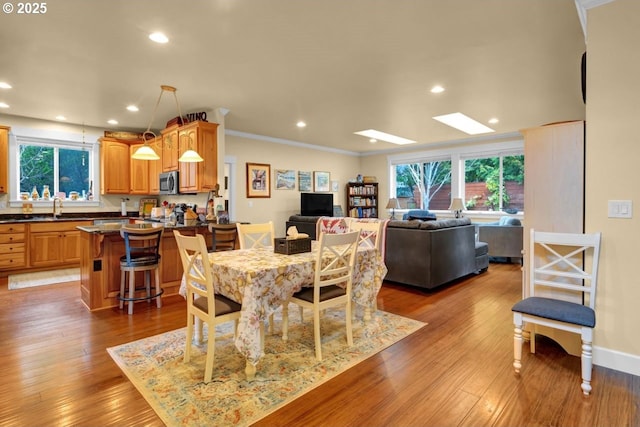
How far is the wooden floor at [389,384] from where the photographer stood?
5.93 feet

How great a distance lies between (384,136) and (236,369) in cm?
605

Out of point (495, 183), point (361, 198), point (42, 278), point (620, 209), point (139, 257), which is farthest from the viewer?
point (361, 198)

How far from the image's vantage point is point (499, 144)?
7.26 m

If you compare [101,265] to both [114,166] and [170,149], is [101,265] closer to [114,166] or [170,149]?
[170,149]

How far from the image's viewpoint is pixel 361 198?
9352 millimetres

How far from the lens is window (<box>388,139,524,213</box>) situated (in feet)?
23.8

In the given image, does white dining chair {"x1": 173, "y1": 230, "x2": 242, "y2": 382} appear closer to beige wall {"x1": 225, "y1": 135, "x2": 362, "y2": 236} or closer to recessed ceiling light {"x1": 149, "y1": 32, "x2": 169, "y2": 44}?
recessed ceiling light {"x1": 149, "y1": 32, "x2": 169, "y2": 44}

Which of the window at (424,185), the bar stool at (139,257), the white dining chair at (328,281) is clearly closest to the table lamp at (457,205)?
the window at (424,185)

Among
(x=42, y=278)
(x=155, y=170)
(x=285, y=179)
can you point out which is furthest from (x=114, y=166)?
(x=285, y=179)

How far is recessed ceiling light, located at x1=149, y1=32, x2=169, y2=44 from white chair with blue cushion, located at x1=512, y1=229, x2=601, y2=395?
3.45 meters

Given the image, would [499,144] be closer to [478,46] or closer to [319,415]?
[478,46]

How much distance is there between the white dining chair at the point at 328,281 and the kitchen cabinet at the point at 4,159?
5.67 meters

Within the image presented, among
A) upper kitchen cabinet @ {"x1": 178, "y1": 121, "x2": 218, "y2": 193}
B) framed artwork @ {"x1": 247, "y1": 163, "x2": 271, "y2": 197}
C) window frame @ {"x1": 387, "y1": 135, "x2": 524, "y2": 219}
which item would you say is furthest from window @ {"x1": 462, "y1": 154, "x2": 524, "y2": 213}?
upper kitchen cabinet @ {"x1": 178, "y1": 121, "x2": 218, "y2": 193}

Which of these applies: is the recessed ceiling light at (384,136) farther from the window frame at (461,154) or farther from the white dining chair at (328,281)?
the white dining chair at (328,281)
